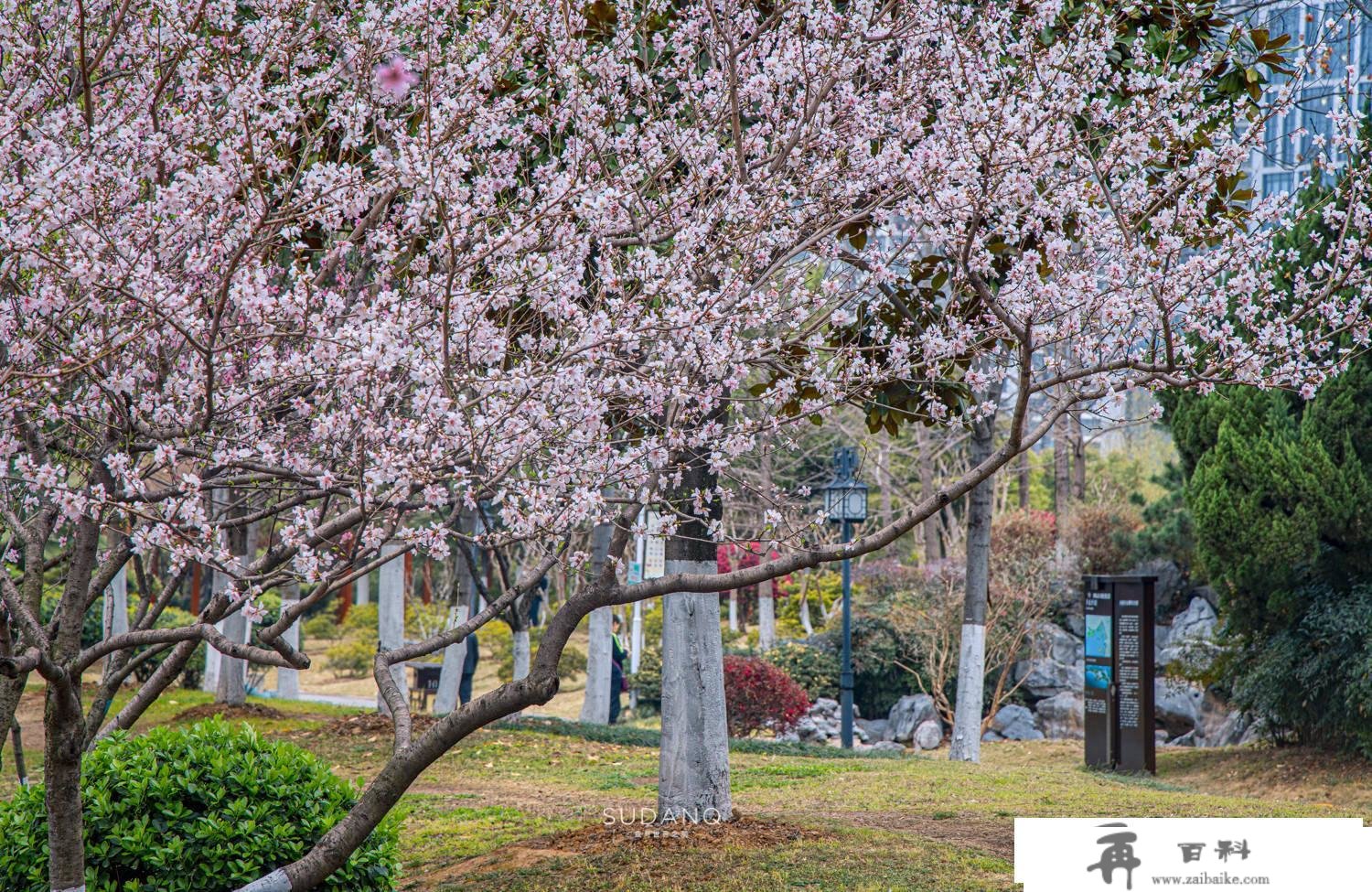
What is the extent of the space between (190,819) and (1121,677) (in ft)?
36.1

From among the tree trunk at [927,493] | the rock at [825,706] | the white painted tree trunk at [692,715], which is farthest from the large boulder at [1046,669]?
the white painted tree trunk at [692,715]

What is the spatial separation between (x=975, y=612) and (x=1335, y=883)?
8655 mm

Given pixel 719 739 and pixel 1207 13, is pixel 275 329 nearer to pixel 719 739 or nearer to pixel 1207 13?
pixel 719 739

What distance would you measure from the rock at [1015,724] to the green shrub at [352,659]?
47.6 feet

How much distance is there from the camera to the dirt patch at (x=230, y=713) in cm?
1264

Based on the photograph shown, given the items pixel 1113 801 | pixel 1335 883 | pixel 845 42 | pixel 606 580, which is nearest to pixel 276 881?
pixel 606 580

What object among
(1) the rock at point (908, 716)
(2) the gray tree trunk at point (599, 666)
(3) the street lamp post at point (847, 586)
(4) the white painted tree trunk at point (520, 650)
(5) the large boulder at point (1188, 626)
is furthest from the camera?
(1) the rock at point (908, 716)

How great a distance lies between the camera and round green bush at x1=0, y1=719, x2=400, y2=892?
4230 millimetres

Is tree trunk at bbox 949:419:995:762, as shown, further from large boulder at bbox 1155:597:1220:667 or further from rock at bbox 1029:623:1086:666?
rock at bbox 1029:623:1086:666

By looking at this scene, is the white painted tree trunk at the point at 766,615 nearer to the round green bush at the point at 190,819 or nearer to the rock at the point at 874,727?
the rock at the point at 874,727

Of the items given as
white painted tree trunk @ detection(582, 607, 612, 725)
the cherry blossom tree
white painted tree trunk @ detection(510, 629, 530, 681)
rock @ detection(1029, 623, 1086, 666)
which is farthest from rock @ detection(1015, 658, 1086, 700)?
the cherry blossom tree

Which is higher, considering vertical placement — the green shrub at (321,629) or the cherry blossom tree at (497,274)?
the cherry blossom tree at (497,274)

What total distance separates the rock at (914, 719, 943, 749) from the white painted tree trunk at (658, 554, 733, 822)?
438 inches

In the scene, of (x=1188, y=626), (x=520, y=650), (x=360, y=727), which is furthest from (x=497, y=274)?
(x=1188, y=626)
